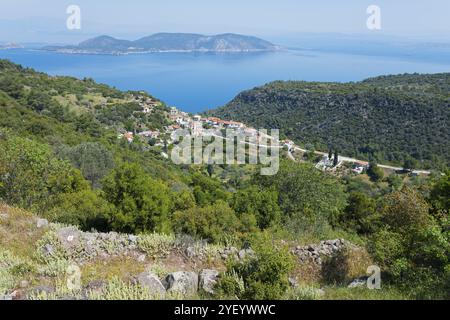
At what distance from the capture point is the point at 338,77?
579 feet

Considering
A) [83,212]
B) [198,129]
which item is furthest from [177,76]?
[83,212]

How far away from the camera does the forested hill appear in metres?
→ 58.8

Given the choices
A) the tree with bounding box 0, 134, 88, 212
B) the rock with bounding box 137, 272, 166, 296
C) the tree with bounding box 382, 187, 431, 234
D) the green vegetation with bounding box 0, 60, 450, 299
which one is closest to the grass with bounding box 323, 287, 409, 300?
the green vegetation with bounding box 0, 60, 450, 299

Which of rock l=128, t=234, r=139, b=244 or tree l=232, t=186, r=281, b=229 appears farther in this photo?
tree l=232, t=186, r=281, b=229

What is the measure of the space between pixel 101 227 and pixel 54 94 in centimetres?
4935

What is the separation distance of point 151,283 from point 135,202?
17.0 ft

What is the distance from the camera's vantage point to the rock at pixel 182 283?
5.36 metres

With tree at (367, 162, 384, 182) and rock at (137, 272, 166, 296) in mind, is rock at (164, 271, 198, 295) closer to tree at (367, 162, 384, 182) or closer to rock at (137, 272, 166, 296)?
rock at (137, 272, 166, 296)

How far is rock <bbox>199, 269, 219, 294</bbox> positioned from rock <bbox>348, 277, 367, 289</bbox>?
2.16 metres


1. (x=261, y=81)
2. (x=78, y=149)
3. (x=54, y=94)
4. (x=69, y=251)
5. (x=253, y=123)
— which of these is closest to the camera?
(x=69, y=251)

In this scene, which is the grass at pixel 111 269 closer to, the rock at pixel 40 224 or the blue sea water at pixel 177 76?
the rock at pixel 40 224

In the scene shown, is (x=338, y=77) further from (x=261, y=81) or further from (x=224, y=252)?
(x=224, y=252)

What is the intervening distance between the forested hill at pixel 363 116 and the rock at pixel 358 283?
52.4m

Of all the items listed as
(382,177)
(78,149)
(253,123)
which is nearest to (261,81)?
(253,123)
